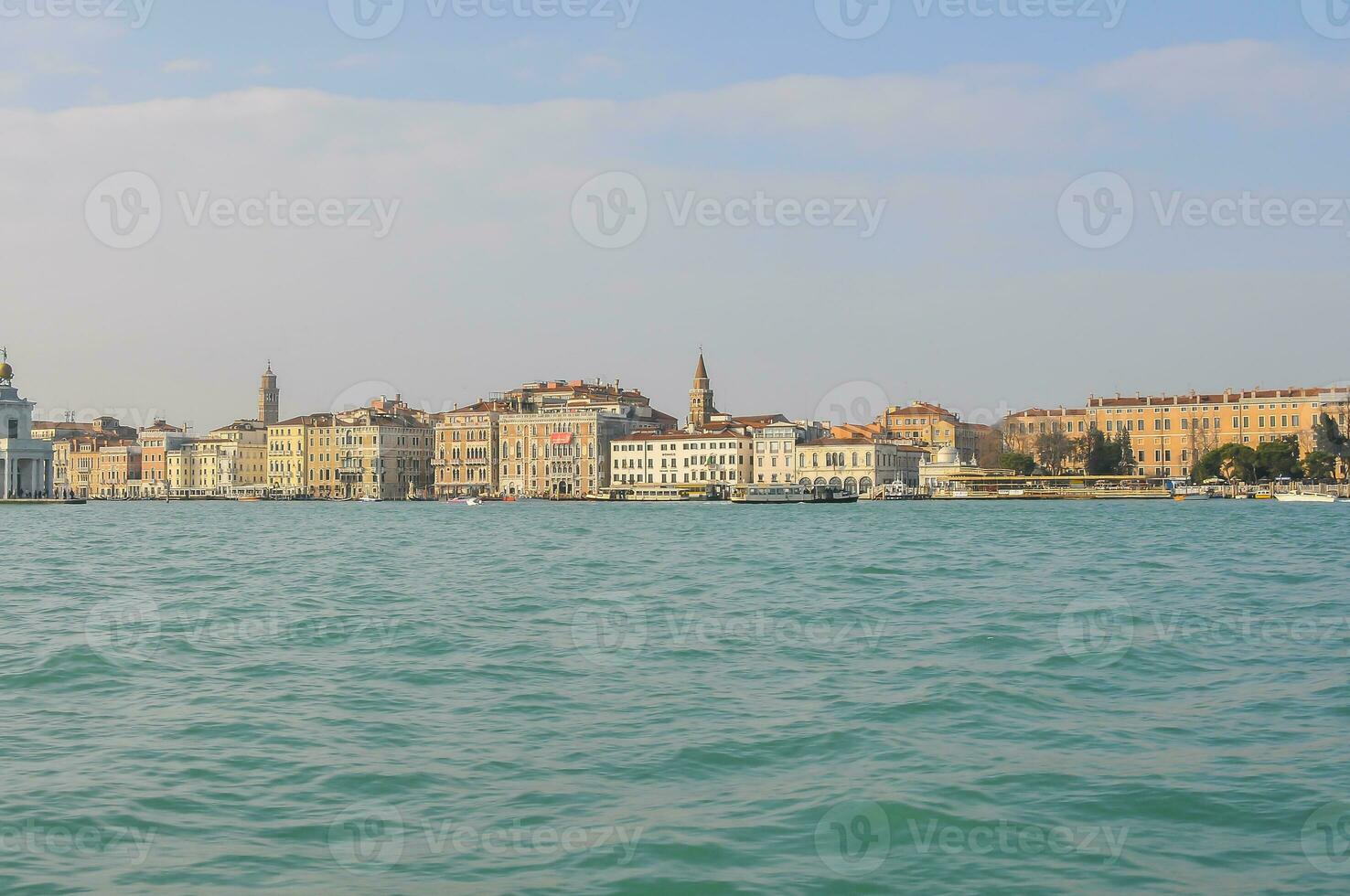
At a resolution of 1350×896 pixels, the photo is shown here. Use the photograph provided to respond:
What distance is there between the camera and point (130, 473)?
310ft

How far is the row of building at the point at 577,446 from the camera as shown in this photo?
73938mm

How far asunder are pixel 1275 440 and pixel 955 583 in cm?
5878

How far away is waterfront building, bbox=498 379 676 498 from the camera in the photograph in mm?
79450

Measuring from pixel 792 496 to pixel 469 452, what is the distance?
25.2 m

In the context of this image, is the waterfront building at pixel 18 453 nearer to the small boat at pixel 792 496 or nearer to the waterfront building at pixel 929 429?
→ the small boat at pixel 792 496

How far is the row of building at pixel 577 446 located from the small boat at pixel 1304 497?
10.7 m

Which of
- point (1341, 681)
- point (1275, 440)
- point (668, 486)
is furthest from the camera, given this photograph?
point (668, 486)

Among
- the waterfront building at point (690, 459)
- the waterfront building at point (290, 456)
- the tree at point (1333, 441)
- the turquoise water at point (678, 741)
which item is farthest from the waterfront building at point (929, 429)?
the turquoise water at point (678, 741)

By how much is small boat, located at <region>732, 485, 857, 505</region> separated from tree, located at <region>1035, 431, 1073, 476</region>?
1325cm

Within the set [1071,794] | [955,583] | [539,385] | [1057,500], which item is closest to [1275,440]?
[1057,500]

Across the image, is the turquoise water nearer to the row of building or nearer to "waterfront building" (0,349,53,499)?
"waterfront building" (0,349,53,499)

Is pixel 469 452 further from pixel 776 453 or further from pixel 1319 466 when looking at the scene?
pixel 1319 466

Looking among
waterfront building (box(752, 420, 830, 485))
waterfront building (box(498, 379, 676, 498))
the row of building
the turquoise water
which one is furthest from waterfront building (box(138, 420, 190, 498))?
the turquoise water

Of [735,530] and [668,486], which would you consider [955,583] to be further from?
[668,486]
